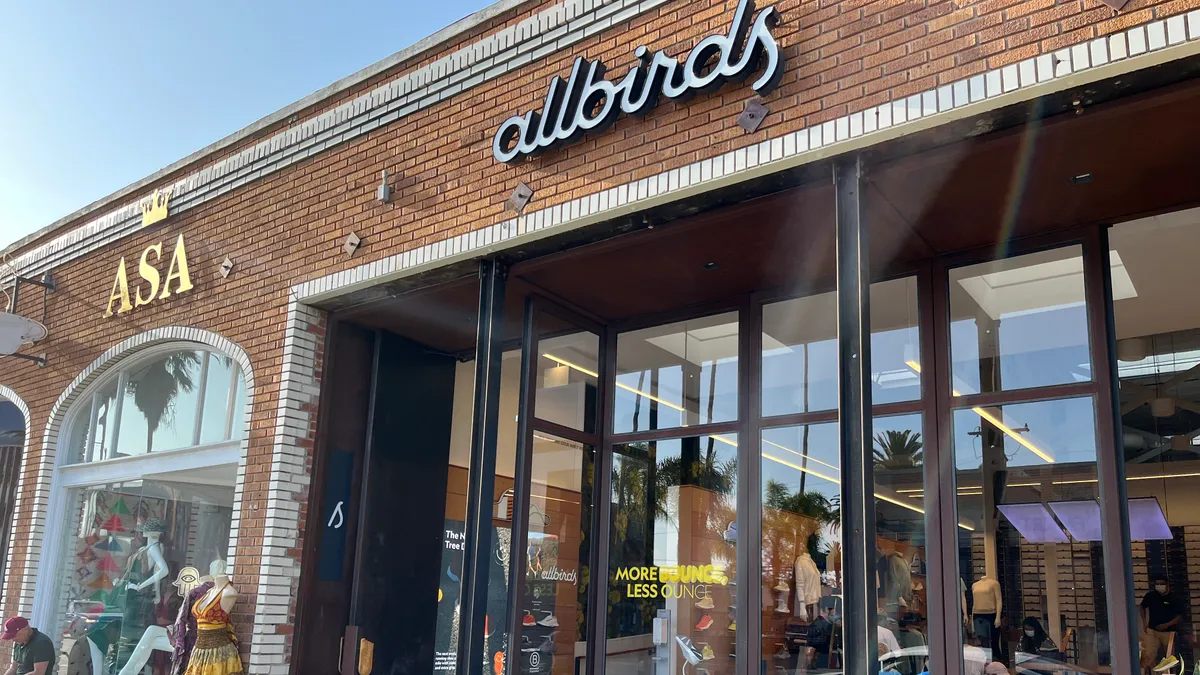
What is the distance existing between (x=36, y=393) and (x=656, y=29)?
8565 millimetres

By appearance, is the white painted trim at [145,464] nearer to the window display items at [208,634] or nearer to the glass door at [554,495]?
the window display items at [208,634]

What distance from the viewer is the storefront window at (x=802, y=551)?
5.76 metres

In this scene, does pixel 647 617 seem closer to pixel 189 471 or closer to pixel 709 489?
pixel 709 489

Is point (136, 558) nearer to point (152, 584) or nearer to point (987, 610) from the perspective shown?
point (152, 584)

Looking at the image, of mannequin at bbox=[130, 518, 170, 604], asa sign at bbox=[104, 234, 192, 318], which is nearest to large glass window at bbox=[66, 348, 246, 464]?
asa sign at bbox=[104, 234, 192, 318]

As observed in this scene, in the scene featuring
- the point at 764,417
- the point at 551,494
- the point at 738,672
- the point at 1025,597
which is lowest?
the point at 738,672

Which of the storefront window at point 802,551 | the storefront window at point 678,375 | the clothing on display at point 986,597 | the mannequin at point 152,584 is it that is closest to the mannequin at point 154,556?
the mannequin at point 152,584

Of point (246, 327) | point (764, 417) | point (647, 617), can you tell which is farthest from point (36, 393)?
point (764, 417)

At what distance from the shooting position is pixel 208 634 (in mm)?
6352

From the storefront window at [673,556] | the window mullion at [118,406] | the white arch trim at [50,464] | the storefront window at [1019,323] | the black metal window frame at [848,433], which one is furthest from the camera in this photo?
the window mullion at [118,406]

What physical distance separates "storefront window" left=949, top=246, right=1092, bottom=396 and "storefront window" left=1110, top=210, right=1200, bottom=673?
39cm

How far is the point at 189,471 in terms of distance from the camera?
8.10 meters

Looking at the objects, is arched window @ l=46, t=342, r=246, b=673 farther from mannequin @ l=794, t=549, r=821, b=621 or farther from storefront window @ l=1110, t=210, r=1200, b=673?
storefront window @ l=1110, t=210, r=1200, b=673

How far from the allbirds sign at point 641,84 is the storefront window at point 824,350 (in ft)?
5.31
